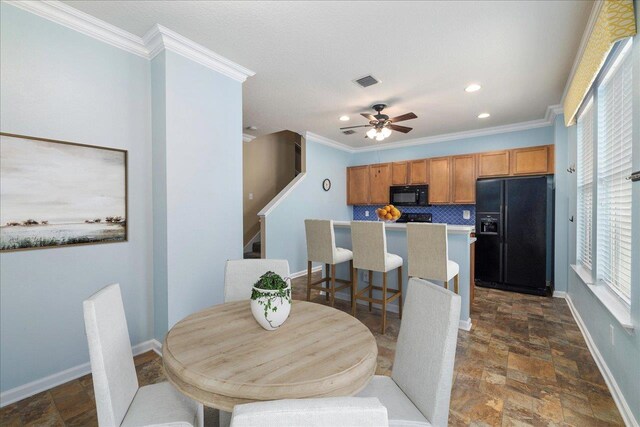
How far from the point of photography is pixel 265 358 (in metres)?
1.04

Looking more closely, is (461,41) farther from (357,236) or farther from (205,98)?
(205,98)

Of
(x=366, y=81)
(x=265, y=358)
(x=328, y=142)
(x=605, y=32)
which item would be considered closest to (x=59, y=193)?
(x=265, y=358)

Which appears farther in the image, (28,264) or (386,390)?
(28,264)

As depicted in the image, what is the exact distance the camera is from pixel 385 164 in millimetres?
5965

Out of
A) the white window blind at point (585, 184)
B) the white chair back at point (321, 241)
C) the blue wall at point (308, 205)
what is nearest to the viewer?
the white window blind at point (585, 184)

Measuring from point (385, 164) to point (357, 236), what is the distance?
10.5ft

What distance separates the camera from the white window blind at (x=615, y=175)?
195cm

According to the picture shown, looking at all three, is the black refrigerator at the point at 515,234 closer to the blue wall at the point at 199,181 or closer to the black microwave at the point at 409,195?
the black microwave at the point at 409,195

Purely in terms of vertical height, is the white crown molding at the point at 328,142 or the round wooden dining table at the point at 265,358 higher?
the white crown molding at the point at 328,142

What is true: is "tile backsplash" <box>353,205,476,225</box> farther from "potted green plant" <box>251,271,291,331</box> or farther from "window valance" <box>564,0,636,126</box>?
"potted green plant" <box>251,271,291,331</box>

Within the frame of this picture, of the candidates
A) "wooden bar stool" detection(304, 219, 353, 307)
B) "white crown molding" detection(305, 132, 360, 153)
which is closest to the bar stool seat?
"wooden bar stool" detection(304, 219, 353, 307)

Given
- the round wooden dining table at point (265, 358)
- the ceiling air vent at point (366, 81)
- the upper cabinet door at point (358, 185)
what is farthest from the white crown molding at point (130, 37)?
the upper cabinet door at point (358, 185)

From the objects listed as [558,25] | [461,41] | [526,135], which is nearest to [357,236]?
[461,41]

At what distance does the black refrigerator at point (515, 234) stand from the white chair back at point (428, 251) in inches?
84.8
